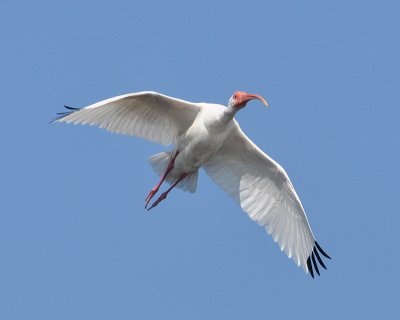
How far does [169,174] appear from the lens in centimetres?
1886

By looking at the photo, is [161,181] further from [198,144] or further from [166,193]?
[198,144]

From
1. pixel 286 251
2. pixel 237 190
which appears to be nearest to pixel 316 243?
pixel 286 251

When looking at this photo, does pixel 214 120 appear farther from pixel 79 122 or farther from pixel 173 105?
pixel 79 122

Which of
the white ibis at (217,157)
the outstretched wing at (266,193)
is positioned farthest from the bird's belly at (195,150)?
the outstretched wing at (266,193)

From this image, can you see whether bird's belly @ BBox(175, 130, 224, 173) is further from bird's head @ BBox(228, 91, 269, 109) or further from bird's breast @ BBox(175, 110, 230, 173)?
bird's head @ BBox(228, 91, 269, 109)

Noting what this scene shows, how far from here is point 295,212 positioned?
1894cm

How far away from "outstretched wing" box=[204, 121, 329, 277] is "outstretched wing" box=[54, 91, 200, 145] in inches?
41.7

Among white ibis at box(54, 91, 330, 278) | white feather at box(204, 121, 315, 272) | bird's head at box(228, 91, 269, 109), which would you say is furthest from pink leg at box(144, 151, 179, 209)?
bird's head at box(228, 91, 269, 109)

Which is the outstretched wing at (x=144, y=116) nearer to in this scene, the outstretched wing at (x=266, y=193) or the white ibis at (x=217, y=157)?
the white ibis at (x=217, y=157)

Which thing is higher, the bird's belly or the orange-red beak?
the orange-red beak

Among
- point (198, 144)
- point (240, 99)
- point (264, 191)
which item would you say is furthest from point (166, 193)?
point (240, 99)

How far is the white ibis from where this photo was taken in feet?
58.1

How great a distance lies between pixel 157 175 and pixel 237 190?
159cm

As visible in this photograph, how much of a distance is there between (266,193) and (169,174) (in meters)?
1.90
